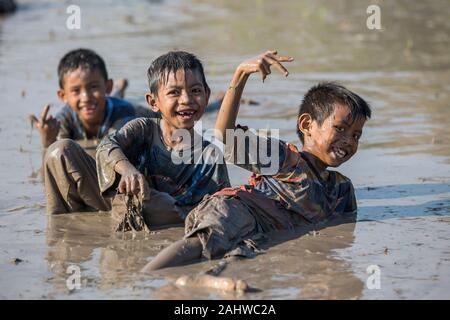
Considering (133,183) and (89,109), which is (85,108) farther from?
(133,183)

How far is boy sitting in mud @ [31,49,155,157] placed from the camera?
22.3 feet

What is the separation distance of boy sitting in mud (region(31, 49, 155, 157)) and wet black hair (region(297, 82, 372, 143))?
1.97 m

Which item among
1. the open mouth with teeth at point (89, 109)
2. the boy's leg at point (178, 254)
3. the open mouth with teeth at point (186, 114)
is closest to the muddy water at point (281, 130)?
the boy's leg at point (178, 254)

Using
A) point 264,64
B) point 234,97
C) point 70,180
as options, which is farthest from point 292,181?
point 70,180

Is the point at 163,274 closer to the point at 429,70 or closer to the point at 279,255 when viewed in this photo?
the point at 279,255

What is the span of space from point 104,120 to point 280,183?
251 centimetres

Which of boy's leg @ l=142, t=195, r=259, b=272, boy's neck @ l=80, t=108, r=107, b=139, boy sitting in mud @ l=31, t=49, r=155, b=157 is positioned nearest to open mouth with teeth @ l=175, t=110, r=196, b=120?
boy's leg @ l=142, t=195, r=259, b=272

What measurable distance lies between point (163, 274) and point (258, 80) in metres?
5.76

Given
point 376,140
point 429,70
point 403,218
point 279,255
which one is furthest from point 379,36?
point 279,255

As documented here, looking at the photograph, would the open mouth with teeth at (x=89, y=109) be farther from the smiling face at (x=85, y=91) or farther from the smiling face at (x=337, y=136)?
the smiling face at (x=337, y=136)

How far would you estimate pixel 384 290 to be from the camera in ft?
13.0

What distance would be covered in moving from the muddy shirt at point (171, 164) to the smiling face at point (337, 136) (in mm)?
590

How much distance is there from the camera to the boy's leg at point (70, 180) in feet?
17.3

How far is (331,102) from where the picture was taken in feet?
16.6
